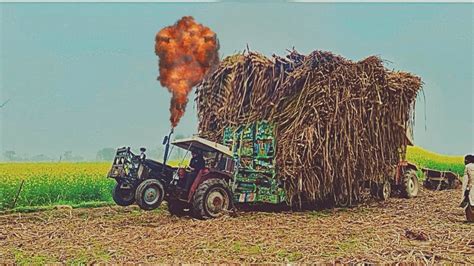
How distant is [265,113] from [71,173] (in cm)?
607

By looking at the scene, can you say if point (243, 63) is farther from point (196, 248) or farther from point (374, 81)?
point (196, 248)

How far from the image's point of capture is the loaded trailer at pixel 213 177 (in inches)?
360

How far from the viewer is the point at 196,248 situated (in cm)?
696

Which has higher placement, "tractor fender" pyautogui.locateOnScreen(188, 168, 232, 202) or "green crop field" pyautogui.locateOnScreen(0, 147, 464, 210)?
"tractor fender" pyautogui.locateOnScreen(188, 168, 232, 202)

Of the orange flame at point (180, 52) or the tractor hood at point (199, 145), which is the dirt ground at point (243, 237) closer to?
the tractor hood at point (199, 145)

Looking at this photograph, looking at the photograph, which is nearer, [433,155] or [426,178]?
[426,178]

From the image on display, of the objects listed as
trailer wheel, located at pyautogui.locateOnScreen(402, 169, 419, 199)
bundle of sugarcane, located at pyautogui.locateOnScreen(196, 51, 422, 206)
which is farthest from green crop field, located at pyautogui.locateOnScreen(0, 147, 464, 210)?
trailer wheel, located at pyautogui.locateOnScreen(402, 169, 419, 199)

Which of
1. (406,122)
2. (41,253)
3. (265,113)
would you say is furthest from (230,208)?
(406,122)

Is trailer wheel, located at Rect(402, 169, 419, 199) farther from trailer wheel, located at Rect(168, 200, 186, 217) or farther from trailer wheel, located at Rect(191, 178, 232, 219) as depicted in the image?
trailer wheel, located at Rect(168, 200, 186, 217)

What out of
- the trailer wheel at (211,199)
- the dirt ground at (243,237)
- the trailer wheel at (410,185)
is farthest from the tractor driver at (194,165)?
the trailer wheel at (410,185)

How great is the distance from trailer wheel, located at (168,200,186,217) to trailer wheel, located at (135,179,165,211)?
2.86ft

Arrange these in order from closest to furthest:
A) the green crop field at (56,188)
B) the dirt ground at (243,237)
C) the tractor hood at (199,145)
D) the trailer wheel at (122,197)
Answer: the dirt ground at (243,237), the trailer wheel at (122,197), the tractor hood at (199,145), the green crop field at (56,188)

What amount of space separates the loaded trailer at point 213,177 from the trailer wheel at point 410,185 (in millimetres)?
2929

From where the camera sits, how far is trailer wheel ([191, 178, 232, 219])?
927cm
